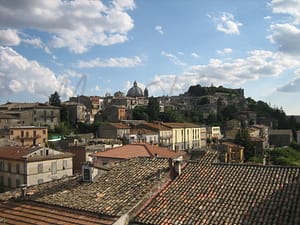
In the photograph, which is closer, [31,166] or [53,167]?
[31,166]

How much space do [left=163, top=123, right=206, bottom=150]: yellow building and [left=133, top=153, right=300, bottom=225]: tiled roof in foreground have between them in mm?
75567

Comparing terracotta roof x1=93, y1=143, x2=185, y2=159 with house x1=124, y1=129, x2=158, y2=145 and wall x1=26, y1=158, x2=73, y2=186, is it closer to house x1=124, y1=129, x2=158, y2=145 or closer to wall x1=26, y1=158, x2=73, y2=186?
wall x1=26, y1=158, x2=73, y2=186

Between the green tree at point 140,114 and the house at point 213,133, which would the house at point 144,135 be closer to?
the green tree at point 140,114

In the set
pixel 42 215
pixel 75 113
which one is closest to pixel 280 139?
pixel 75 113

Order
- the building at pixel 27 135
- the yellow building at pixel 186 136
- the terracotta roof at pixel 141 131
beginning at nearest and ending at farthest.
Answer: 1. the building at pixel 27 135
2. the terracotta roof at pixel 141 131
3. the yellow building at pixel 186 136

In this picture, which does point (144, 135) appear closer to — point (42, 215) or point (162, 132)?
point (162, 132)

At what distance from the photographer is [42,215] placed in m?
13.8

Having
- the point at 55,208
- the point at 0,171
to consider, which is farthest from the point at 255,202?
the point at 0,171

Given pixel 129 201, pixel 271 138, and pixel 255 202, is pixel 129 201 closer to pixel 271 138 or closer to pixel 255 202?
pixel 255 202

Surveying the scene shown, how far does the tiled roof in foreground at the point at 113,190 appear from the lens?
13500 mm

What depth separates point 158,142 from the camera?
278 ft

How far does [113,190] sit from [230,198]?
16.3 ft

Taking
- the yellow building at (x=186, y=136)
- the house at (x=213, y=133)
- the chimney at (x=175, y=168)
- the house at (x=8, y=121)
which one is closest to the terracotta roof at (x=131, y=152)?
the chimney at (x=175, y=168)

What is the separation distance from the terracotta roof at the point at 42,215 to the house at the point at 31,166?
2445 centimetres
